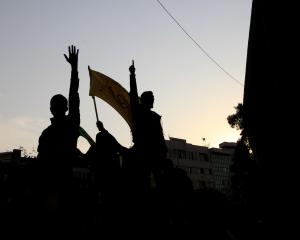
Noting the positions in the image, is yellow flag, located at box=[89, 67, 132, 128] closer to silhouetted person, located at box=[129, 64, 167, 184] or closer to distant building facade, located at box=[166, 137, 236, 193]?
silhouetted person, located at box=[129, 64, 167, 184]

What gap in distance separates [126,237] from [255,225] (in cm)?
237

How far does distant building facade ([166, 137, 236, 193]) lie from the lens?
60.9 metres

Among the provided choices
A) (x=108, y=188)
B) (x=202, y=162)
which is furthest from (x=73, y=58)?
(x=202, y=162)

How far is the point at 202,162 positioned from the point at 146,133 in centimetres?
6096

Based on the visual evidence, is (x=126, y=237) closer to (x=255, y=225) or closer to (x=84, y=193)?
(x=84, y=193)

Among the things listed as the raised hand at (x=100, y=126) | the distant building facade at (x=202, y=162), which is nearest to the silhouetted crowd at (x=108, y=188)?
the raised hand at (x=100, y=126)

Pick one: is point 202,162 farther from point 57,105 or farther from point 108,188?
point 57,105

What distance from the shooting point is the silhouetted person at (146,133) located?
5809mm

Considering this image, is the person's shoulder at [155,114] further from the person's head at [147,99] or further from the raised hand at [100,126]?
the raised hand at [100,126]

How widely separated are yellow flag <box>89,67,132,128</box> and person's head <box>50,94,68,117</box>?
5.03 metres

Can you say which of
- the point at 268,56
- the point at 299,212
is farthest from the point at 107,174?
the point at 268,56

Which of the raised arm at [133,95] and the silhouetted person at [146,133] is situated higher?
the raised arm at [133,95]

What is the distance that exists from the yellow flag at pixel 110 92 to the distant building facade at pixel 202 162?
49.4 m

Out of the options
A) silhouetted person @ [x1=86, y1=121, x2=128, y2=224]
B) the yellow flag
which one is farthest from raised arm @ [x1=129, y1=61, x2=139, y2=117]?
the yellow flag
